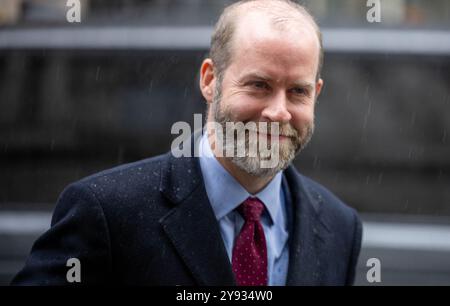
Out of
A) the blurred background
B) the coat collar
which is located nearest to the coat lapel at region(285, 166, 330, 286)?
the coat collar

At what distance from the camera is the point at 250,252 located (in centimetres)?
210

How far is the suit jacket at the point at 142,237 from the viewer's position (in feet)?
6.61

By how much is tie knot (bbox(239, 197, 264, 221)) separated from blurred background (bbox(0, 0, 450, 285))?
2.56 metres

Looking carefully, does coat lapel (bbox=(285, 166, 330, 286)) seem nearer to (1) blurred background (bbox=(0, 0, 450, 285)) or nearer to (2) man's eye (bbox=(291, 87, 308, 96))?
(2) man's eye (bbox=(291, 87, 308, 96))

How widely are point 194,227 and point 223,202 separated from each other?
0.40 ft

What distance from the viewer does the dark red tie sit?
2.09 metres

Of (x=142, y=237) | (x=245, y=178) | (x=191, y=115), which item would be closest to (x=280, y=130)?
(x=245, y=178)

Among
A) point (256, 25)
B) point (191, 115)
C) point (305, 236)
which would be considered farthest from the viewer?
point (191, 115)

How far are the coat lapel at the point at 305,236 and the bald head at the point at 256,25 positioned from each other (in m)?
0.39

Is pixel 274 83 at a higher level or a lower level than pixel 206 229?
higher

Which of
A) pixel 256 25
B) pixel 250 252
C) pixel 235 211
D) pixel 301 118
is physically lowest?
pixel 250 252

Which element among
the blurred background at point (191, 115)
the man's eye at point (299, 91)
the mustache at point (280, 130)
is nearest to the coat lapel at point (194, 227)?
the mustache at point (280, 130)

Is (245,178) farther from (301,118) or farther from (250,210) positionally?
(301,118)

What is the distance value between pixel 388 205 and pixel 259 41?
3.03 meters
